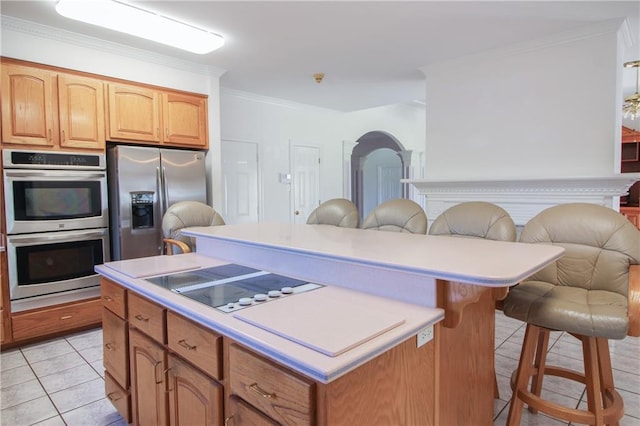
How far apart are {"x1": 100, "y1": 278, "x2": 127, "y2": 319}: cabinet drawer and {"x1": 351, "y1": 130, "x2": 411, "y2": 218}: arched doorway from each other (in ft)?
20.7

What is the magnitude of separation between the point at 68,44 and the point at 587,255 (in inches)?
164

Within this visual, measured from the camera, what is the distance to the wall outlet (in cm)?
116

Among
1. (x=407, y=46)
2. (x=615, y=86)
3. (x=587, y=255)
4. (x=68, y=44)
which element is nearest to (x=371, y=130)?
(x=407, y=46)

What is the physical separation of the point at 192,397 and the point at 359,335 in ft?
2.49

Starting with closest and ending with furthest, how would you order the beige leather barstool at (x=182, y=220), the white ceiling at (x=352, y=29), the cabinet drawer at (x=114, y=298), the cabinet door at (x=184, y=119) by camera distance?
the cabinet drawer at (x=114, y=298) → the white ceiling at (x=352, y=29) → the beige leather barstool at (x=182, y=220) → the cabinet door at (x=184, y=119)

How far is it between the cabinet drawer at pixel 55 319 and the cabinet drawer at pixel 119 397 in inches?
61.1

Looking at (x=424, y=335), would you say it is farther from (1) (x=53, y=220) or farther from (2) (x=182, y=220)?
(1) (x=53, y=220)

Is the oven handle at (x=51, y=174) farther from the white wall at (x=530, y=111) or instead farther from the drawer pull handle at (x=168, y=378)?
the white wall at (x=530, y=111)

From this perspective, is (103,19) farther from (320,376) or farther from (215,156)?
(320,376)

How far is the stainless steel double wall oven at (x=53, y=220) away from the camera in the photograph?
2.96 m

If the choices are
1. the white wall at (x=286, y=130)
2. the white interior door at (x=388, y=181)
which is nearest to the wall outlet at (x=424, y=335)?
the white wall at (x=286, y=130)

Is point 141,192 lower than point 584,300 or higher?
higher

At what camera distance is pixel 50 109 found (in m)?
3.12

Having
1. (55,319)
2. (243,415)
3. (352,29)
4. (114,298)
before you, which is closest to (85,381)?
(55,319)
